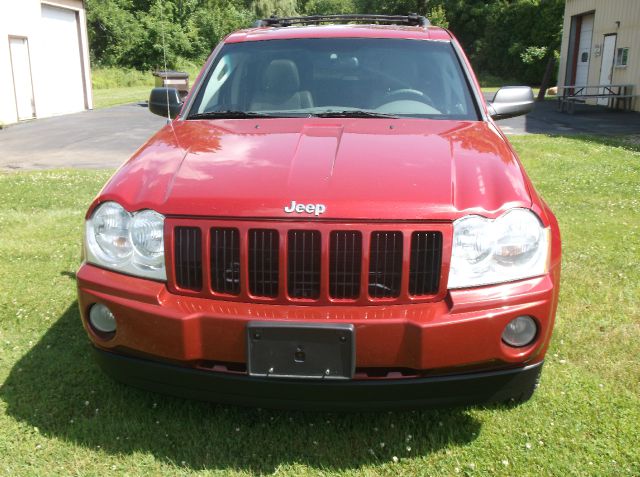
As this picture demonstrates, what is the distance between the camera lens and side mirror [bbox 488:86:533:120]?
4.38 meters

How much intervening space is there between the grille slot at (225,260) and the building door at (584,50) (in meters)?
25.7

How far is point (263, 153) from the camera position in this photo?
114 inches

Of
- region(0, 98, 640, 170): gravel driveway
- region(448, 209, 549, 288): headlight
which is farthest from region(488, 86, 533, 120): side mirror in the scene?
region(0, 98, 640, 170): gravel driveway

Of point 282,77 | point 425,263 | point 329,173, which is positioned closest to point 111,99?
point 282,77

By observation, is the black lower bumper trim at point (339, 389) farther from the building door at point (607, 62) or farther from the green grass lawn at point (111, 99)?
the green grass lawn at point (111, 99)

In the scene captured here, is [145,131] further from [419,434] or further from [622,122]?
[419,434]

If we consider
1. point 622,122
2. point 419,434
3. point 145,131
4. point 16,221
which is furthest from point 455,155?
point 622,122

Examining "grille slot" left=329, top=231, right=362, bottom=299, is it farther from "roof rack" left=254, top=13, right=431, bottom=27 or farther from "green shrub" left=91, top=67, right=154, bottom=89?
"green shrub" left=91, top=67, right=154, bottom=89

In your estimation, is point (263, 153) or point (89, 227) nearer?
point (89, 227)

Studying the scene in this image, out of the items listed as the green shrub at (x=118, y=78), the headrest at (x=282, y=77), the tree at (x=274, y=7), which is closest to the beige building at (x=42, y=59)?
the green shrub at (x=118, y=78)

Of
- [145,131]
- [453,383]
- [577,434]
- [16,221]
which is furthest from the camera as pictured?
[145,131]

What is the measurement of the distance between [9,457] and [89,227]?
104cm

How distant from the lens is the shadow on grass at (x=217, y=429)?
2.77 meters

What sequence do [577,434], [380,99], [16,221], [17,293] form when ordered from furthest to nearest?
[16,221], [17,293], [380,99], [577,434]
